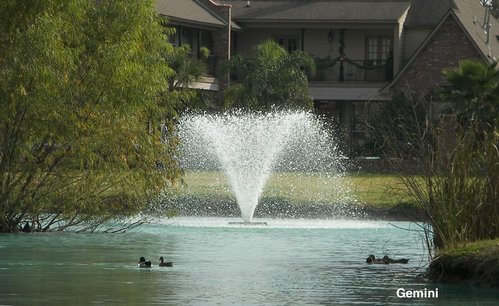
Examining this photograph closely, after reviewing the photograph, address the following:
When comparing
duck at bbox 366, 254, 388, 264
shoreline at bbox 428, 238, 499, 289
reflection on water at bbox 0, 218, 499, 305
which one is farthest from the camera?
duck at bbox 366, 254, 388, 264

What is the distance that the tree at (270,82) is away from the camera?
5503cm

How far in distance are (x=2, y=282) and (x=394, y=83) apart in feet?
130

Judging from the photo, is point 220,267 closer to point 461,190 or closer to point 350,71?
point 461,190

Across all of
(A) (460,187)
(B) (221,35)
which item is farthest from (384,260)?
(B) (221,35)

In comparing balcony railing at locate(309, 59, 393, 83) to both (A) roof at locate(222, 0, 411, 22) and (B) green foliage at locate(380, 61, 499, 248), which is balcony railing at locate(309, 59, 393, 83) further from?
(B) green foliage at locate(380, 61, 499, 248)

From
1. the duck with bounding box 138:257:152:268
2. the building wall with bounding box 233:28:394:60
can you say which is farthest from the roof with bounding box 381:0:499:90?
the duck with bounding box 138:257:152:268

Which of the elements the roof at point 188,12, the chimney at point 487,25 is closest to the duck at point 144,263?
the roof at point 188,12

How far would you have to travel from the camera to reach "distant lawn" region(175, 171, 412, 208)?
3981 centimetres

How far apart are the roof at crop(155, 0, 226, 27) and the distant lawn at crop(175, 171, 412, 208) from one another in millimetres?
12395

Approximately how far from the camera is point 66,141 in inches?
1176

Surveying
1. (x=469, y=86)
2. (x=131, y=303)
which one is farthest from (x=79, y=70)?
(x=469, y=86)

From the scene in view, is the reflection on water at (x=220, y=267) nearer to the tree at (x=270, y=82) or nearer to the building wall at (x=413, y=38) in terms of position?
the tree at (x=270, y=82)

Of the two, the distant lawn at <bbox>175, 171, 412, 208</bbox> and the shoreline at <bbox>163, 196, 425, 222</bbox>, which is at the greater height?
the distant lawn at <bbox>175, 171, 412, 208</bbox>

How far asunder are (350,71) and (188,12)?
8149 mm
